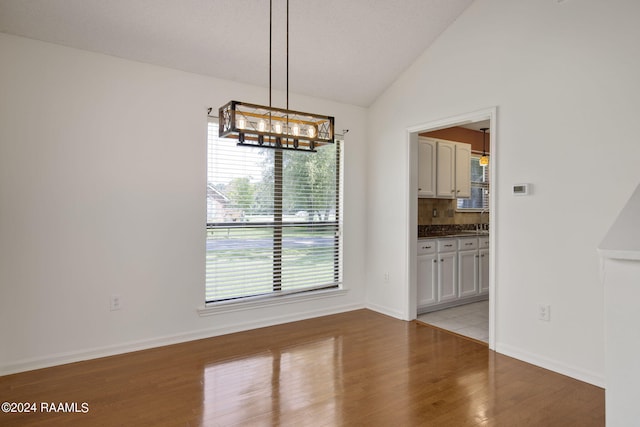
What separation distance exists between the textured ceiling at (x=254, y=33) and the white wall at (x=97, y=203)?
7.4 inches

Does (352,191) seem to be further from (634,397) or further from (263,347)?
(634,397)

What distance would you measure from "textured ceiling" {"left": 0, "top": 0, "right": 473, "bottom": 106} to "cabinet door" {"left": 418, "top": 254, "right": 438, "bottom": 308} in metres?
2.26

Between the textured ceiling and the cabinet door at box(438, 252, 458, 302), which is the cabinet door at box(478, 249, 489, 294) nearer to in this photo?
the cabinet door at box(438, 252, 458, 302)

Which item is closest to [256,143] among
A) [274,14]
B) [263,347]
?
[274,14]

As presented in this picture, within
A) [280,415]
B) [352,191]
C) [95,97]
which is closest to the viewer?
[280,415]

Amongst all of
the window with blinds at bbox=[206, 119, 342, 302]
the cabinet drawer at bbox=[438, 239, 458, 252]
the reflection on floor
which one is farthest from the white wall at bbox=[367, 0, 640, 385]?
the window with blinds at bbox=[206, 119, 342, 302]

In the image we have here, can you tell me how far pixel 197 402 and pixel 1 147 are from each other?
245cm

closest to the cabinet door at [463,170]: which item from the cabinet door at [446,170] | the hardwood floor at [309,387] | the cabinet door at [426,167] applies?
the cabinet door at [446,170]

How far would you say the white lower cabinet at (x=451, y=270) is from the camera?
4.76 m

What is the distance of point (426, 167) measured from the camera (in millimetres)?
5246

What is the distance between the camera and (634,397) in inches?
54.8

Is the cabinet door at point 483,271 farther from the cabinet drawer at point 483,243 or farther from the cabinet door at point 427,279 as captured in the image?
the cabinet door at point 427,279

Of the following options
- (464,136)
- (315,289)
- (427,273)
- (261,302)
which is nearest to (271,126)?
(261,302)

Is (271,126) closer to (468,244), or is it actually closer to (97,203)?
(97,203)
